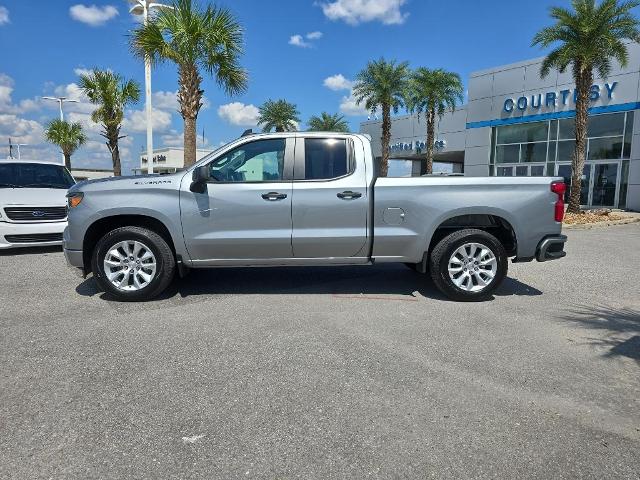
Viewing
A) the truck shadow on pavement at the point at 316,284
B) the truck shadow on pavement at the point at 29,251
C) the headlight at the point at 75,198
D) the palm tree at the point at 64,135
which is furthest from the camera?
the palm tree at the point at 64,135

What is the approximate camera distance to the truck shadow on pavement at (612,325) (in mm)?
3980

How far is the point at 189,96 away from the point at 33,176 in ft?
21.6

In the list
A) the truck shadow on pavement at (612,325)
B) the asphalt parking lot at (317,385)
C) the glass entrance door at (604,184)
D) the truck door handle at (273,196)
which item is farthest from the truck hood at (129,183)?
the glass entrance door at (604,184)

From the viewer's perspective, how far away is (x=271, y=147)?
5.41 meters

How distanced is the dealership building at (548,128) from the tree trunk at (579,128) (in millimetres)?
4852

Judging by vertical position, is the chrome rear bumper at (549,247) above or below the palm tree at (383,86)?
below

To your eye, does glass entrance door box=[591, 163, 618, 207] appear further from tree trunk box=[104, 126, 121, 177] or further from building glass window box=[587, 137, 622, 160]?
tree trunk box=[104, 126, 121, 177]

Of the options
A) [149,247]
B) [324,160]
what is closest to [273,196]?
[324,160]

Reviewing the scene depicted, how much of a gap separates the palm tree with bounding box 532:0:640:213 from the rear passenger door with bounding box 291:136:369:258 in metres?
15.6

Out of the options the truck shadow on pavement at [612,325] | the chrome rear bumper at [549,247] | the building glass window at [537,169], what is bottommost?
the truck shadow on pavement at [612,325]

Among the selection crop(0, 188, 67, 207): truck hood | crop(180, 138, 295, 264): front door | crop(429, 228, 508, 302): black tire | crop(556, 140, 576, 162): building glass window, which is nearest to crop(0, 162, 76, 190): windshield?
crop(0, 188, 67, 207): truck hood

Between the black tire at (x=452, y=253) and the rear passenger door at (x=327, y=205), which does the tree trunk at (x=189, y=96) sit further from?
the black tire at (x=452, y=253)

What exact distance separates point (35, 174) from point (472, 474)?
33.8ft

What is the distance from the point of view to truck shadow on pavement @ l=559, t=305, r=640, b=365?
398 centimetres
